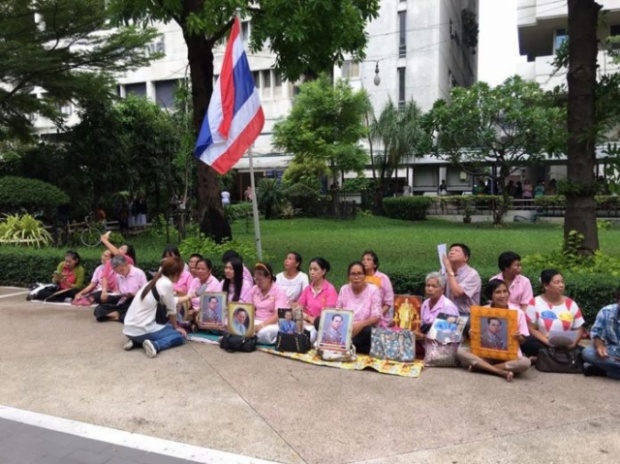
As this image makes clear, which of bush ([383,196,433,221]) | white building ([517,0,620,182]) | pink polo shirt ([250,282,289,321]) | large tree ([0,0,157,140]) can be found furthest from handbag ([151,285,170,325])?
white building ([517,0,620,182])

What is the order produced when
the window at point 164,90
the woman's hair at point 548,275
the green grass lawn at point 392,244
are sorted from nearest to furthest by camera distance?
the woman's hair at point 548,275 → the green grass lawn at point 392,244 → the window at point 164,90

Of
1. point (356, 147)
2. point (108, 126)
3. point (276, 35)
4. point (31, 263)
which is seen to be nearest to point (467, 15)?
point (356, 147)

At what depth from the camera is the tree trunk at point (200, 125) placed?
452 inches

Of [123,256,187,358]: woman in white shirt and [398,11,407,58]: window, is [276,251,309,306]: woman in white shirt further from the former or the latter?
[398,11,407,58]: window

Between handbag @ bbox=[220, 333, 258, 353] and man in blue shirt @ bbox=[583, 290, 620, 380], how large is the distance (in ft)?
11.2

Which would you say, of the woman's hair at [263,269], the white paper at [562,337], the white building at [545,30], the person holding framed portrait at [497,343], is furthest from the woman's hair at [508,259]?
the white building at [545,30]

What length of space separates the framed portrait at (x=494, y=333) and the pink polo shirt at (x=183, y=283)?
391cm

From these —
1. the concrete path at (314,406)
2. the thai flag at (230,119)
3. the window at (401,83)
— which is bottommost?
the concrete path at (314,406)

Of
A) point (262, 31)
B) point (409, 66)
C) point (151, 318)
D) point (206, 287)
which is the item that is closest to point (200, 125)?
point (262, 31)

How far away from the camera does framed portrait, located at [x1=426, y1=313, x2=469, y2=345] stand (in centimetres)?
555

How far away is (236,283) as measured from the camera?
6941 millimetres

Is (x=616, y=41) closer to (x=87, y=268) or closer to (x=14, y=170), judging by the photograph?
(x=87, y=268)

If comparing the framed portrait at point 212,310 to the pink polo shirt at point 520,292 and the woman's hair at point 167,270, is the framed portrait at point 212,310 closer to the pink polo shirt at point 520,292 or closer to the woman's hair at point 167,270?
the woman's hair at point 167,270

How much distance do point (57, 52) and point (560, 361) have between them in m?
15.3
